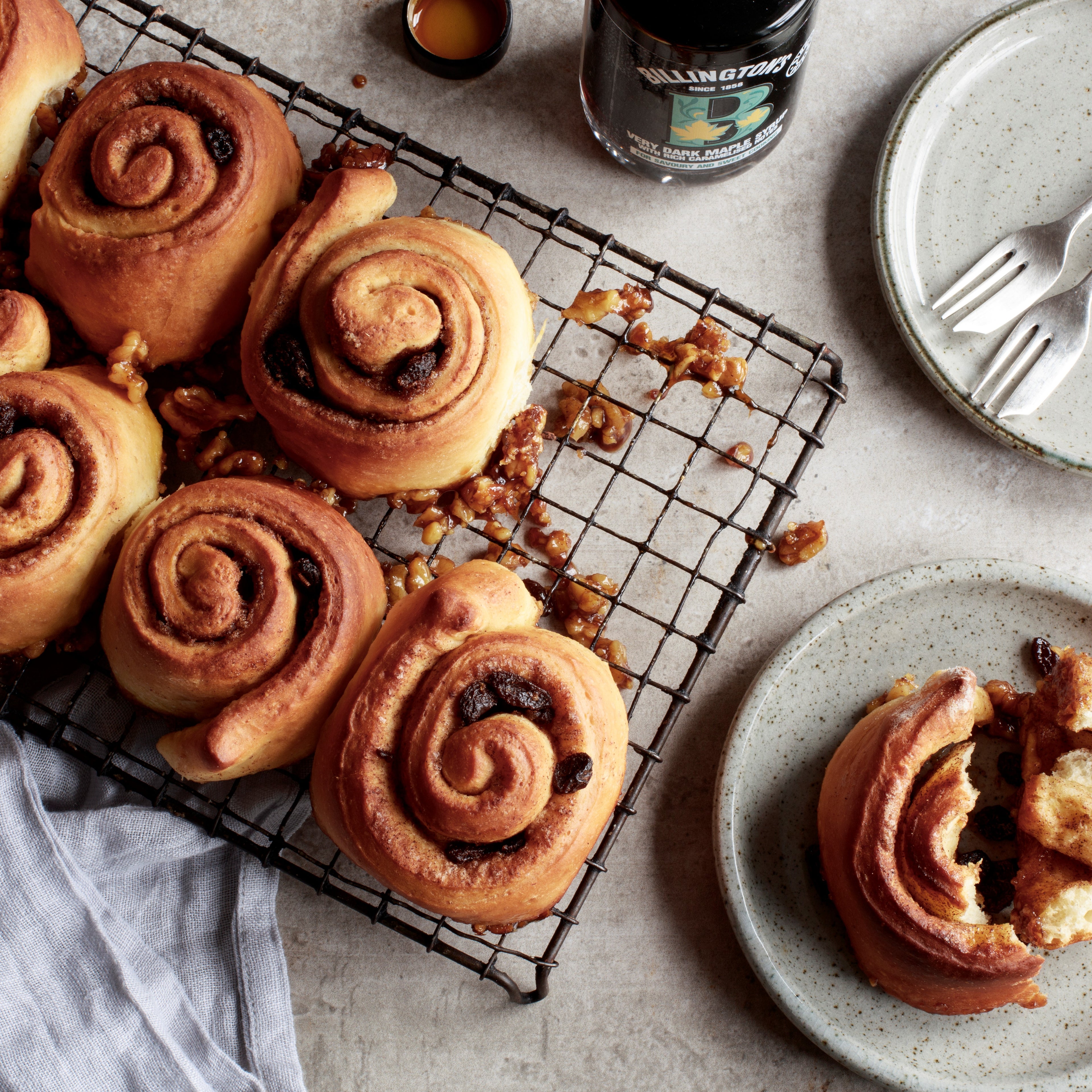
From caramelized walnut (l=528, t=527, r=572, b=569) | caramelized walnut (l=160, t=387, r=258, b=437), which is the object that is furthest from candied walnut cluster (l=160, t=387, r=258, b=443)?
caramelized walnut (l=528, t=527, r=572, b=569)

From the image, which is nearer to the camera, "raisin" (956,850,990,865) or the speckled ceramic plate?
"raisin" (956,850,990,865)

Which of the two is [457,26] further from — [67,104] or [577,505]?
[577,505]

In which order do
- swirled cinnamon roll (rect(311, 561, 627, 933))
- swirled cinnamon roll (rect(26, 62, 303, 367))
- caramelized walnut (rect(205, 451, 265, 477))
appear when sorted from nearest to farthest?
swirled cinnamon roll (rect(311, 561, 627, 933)) < swirled cinnamon roll (rect(26, 62, 303, 367)) < caramelized walnut (rect(205, 451, 265, 477))

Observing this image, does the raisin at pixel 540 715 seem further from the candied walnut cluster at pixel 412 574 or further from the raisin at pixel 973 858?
the raisin at pixel 973 858

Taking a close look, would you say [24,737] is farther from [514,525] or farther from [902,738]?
[902,738]

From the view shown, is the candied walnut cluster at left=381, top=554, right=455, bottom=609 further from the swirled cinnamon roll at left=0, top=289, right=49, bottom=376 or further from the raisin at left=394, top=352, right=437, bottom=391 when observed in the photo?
the swirled cinnamon roll at left=0, top=289, right=49, bottom=376

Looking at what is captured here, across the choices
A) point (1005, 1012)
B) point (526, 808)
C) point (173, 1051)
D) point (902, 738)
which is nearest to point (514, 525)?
point (526, 808)

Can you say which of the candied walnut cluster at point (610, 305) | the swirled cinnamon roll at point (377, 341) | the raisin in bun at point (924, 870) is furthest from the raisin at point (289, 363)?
the raisin in bun at point (924, 870)
